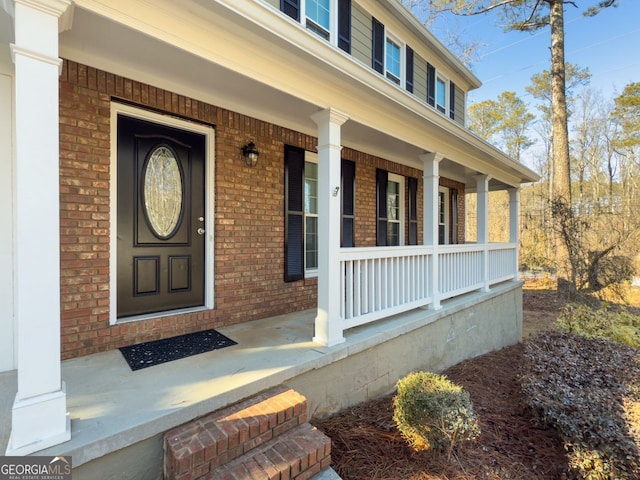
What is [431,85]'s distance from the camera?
760cm

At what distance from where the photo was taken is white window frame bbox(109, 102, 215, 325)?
293 cm

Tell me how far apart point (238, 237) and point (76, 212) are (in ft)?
5.07

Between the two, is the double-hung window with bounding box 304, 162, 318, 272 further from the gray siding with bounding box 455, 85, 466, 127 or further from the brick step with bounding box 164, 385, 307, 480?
the gray siding with bounding box 455, 85, 466, 127

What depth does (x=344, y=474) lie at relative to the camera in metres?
2.29

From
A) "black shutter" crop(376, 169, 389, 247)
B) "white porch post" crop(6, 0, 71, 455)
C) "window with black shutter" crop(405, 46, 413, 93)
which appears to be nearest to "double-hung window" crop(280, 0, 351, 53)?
"window with black shutter" crop(405, 46, 413, 93)

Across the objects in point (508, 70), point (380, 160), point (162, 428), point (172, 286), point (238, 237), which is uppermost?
point (508, 70)

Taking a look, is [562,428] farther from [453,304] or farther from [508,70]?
[508,70]

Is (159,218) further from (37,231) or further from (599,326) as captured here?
(599,326)

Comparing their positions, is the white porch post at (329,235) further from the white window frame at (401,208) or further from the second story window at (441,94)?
the second story window at (441,94)

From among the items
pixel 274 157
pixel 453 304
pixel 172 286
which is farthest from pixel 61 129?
pixel 453 304

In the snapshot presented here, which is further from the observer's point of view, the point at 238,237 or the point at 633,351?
the point at 633,351

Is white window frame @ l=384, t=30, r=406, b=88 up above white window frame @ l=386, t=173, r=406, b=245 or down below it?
above

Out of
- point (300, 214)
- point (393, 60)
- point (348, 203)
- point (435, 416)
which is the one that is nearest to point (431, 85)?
point (393, 60)

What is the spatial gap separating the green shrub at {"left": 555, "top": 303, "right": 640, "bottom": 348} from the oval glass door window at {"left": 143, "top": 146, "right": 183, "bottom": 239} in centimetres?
633
